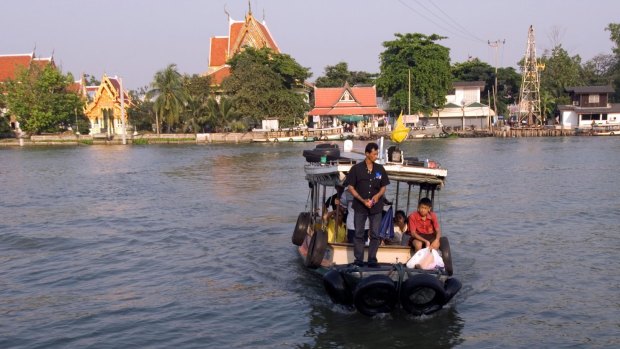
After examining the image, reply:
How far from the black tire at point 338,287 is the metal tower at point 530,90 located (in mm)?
53594

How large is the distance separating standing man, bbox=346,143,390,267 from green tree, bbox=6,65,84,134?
173ft

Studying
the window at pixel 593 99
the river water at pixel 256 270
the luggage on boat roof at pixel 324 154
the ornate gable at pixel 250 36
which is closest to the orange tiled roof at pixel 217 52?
the ornate gable at pixel 250 36

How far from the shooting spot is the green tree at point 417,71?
57.2 meters

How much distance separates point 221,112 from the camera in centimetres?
5341

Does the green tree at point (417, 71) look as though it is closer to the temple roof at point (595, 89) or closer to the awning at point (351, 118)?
the awning at point (351, 118)

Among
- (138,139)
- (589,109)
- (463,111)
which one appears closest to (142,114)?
(138,139)

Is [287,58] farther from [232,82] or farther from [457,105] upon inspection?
[457,105]

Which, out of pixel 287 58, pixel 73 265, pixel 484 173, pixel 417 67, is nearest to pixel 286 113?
pixel 287 58

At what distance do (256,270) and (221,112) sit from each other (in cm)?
4301

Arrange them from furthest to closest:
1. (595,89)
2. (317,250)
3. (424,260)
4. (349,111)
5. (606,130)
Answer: (595,89) → (349,111) → (606,130) → (317,250) → (424,260)

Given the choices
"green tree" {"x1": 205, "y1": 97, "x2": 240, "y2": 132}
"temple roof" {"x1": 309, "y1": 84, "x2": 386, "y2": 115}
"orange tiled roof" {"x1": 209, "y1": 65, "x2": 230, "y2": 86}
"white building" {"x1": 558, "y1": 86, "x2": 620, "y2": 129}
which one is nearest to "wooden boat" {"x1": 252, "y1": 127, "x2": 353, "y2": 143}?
"green tree" {"x1": 205, "y1": 97, "x2": 240, "y2": 132}

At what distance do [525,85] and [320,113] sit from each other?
20.0 metres

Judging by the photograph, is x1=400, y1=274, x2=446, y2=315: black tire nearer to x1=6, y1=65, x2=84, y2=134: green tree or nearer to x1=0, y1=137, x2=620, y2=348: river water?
x1=0, y1=137, x2=620, y2=348: river water

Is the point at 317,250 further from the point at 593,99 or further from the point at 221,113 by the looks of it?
the point at 593,99
